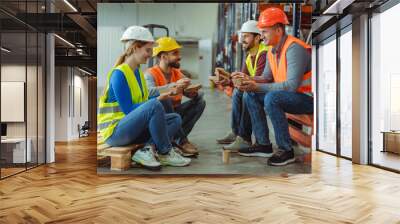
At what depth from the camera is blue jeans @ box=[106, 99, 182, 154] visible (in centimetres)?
633

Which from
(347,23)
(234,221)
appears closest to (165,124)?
(234,221)

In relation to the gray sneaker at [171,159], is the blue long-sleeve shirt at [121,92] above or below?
above

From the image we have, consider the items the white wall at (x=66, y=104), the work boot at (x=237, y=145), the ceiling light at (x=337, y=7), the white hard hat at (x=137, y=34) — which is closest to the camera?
the white hard hat at (x=137, y=34)

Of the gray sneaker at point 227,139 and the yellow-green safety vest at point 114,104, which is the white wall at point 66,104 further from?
the gray sneaker at point 227,139

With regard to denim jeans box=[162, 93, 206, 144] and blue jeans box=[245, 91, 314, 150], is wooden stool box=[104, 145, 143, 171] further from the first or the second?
blue jeans box=[245, 91, 314, 150]

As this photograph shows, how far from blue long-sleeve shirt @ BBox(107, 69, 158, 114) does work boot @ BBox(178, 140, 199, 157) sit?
101cm

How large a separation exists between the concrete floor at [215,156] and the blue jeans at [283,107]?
19 cm

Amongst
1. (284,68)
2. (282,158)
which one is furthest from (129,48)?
(282,158)

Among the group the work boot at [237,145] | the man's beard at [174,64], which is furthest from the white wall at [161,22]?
the work boot at [237,145]

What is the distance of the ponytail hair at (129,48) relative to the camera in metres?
6.42

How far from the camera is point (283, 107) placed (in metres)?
6.47

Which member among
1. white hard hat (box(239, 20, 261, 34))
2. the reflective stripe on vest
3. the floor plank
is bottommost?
the floor plank

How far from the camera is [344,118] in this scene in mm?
9266

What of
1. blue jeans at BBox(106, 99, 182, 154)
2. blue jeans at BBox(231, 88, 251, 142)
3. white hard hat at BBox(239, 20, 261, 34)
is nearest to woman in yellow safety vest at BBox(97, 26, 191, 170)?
blue jeans at BBox(106, 99, 182, 154)
